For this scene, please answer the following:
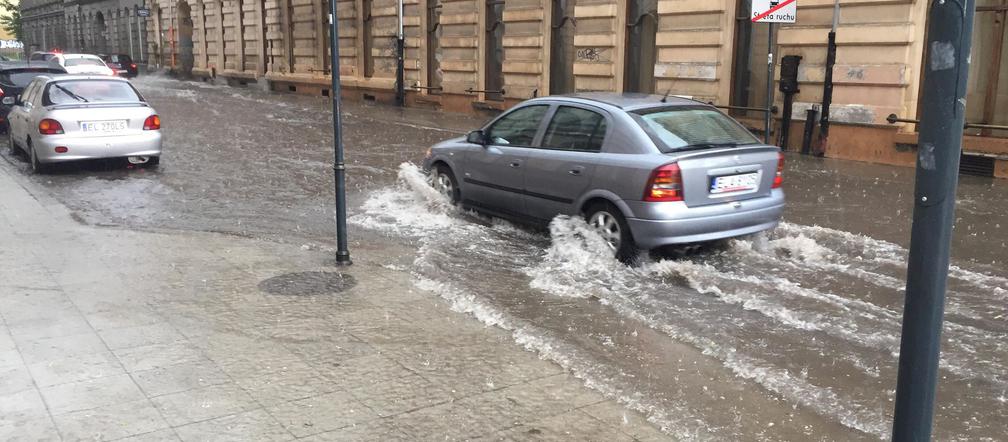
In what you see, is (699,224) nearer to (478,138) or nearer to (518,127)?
(518,127)

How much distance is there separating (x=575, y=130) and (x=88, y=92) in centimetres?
824

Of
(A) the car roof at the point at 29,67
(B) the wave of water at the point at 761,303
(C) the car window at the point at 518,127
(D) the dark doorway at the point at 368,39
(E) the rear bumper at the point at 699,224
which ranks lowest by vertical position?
(B) the wave of water at the point at 761,303

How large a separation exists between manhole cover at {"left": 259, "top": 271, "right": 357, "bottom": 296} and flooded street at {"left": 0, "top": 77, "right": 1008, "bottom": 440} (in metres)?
0.63

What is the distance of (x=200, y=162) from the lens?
13.9 m

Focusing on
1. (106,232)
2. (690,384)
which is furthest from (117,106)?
(690,384)

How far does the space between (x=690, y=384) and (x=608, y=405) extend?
0.62 meters

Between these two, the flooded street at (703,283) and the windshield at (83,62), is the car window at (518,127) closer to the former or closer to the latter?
the flooded street at (703,283)

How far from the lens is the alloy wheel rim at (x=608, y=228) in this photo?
23.7 ft

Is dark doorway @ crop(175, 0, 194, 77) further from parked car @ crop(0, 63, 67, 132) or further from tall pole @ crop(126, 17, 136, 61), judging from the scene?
parked car @ crop(0, 63, 67, 132)

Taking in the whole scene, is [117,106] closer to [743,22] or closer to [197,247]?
[197,247]

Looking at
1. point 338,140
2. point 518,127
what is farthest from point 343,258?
point 518,127

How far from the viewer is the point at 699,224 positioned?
6969mm

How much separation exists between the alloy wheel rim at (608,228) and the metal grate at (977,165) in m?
7.85

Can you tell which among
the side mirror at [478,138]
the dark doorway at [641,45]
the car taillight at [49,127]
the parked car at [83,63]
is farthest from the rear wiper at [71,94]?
the parked car at [83,63]
